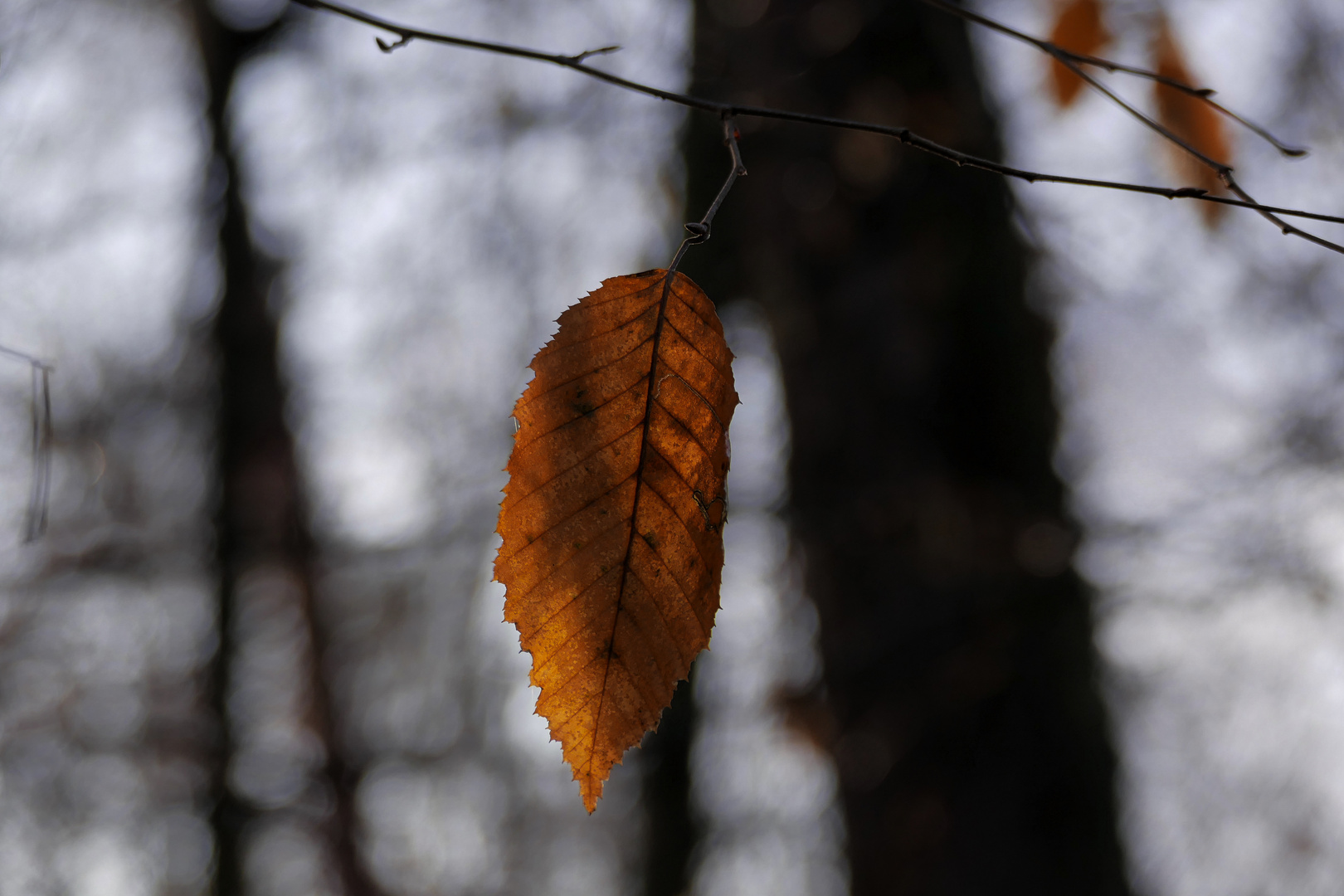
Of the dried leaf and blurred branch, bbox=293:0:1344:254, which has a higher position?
blurred branch, bbox=293:0:1344:254

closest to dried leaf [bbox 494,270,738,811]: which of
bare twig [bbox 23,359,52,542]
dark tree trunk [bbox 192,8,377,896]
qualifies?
bare twig [bbox 23,359,52,542]

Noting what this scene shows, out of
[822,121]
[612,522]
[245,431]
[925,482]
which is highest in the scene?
[245,431]

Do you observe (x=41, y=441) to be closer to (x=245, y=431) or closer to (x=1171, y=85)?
(x=1171, y=85)

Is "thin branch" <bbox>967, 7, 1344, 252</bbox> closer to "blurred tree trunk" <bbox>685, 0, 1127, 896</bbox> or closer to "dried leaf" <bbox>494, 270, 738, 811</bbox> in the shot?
"dried leaf" <bbox>494, 270, 738, 811</bbox>

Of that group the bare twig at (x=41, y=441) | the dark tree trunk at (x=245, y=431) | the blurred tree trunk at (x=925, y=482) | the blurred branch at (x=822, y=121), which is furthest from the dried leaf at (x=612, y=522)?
the dark tree trunk at (x=245, y=431)

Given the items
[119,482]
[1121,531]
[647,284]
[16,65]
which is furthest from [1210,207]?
[119,482]

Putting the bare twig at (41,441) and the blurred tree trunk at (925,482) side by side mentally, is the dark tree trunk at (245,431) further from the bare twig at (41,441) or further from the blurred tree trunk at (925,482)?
the bare twig at (41,441)

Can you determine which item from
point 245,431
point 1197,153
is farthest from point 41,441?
point 245,431

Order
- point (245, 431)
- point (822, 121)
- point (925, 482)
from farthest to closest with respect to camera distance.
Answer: point (245, 431), point (925, 482), point (822, 121)
